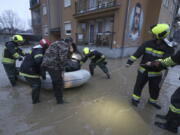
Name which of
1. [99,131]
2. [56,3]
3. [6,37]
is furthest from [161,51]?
[6,37]

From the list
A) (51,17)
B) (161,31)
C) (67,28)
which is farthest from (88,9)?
(161,31)

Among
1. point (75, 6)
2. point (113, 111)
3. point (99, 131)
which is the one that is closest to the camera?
point (99, 131)

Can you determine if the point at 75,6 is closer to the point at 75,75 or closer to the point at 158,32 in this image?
the point at 75,75

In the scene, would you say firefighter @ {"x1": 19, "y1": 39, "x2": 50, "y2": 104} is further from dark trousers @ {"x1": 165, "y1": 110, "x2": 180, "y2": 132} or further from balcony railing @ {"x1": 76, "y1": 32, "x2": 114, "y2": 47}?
balcony railing @ {"x1": 76, "y1": 32, "x2": 114, "y2": 47}

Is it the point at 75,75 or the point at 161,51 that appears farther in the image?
the point at 75,75

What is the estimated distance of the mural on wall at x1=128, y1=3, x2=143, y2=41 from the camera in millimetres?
8180

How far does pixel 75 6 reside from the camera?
10.5 metres

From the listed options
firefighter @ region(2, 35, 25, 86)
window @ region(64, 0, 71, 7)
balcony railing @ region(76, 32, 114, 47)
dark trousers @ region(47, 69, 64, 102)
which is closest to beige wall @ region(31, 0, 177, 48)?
window @ region(64, 0, 71, 7)

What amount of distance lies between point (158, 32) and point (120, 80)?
2.59 meters

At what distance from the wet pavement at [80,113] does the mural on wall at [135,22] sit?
616cm

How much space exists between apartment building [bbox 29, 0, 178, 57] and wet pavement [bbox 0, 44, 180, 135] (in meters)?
5.49

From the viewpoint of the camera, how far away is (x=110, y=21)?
907 cm

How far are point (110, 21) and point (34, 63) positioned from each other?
8115 mm

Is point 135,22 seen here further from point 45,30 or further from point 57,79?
point 45,30
